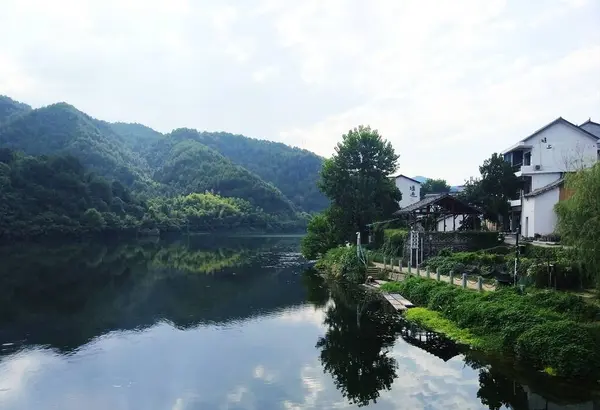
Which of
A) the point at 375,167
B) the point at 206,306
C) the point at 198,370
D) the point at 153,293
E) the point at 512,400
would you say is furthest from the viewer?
the point at 375,167

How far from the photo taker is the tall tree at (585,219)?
16.9 metres

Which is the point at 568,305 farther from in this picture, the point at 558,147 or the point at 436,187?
the point at 436,187

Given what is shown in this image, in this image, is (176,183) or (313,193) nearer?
(176,183)

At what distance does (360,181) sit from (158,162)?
155 meters

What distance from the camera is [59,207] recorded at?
8562 centimetres

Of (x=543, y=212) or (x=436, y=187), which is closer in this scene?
(x=543, y=212)

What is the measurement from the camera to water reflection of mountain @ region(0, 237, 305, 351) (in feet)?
78.4

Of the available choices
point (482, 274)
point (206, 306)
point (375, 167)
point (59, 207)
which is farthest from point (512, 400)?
point (59, 207)

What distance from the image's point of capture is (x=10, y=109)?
15075 centimetres

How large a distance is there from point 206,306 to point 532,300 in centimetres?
1805

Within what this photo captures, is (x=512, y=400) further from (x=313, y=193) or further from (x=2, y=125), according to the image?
(x=313, y=193)

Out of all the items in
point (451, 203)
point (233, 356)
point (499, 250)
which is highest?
point (451, 203)

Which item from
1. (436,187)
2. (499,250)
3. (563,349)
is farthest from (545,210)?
(436,187)

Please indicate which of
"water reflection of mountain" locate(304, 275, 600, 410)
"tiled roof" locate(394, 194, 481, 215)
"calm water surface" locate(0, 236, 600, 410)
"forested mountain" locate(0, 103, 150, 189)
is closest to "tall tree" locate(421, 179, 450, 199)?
"tiled roof" locate(394, 194, 481, 215)
